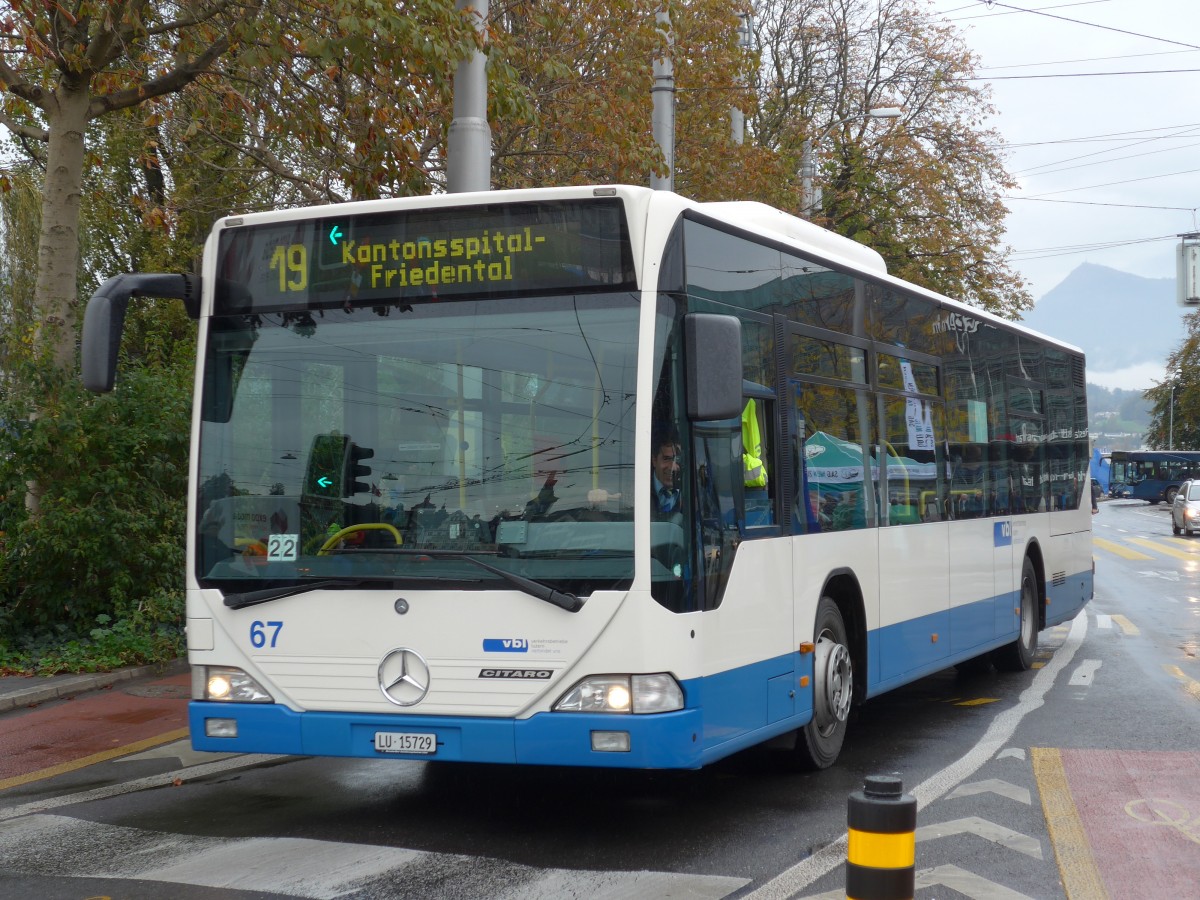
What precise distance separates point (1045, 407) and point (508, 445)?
8.82 meters

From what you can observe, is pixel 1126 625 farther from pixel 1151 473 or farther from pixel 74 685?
pixel 1151 473

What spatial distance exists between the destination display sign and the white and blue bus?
0.04 feet

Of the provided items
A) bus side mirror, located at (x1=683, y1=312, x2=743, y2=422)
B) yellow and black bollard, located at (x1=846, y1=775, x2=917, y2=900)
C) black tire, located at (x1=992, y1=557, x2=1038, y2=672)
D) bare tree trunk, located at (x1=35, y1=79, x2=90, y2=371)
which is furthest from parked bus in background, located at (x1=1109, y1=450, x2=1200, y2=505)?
yellow and black bollard, located at (x1=846, y1=775, x2=917, y2=900)

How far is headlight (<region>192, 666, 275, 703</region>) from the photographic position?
6.76 m

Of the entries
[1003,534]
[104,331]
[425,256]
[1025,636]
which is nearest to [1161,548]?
[1025,636]

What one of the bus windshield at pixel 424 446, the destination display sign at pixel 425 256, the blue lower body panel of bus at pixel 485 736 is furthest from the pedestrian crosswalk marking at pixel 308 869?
the destination display sign at pixel 425 256

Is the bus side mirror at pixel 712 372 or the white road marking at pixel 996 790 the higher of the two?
the bus side mirror at pixel 712 372

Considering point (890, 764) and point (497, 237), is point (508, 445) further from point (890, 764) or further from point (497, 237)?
point (890, 764)

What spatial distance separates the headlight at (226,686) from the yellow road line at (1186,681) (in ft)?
25.5

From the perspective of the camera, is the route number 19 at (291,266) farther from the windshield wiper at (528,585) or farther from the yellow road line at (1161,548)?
the yellow road line at (1161,548)

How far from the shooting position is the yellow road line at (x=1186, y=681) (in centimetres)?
1166

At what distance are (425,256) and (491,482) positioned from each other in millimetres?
1136

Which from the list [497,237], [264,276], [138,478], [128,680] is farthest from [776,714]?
[138,478]

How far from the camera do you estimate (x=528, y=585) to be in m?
6.20
